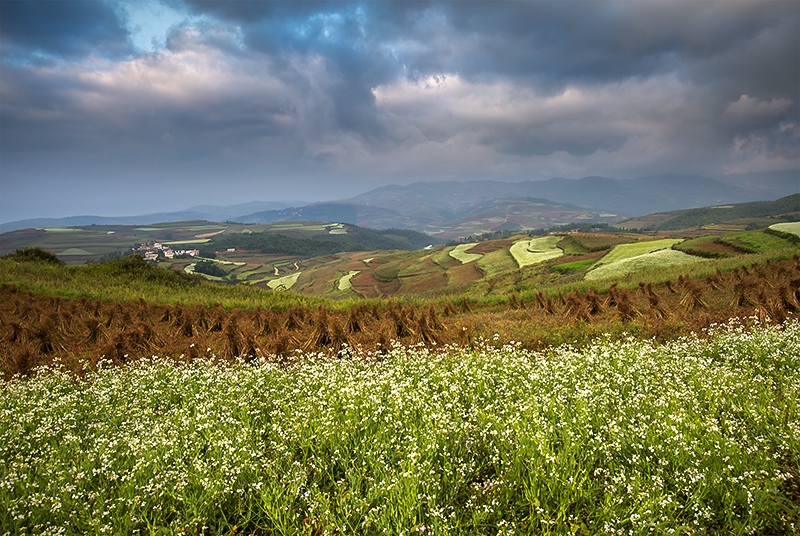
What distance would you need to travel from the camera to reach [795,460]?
391cm

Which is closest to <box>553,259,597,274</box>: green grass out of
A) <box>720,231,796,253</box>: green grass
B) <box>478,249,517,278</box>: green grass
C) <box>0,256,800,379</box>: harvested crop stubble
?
<box>478,249,517,278</box>: green grass

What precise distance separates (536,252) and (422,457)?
7241 centimetres

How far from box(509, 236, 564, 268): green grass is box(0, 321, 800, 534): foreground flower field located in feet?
184

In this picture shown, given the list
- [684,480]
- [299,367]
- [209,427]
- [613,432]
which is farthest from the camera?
[299,367]

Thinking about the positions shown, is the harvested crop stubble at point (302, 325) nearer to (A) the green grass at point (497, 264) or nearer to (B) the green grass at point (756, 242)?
(B) the green grass at point (756, 242)

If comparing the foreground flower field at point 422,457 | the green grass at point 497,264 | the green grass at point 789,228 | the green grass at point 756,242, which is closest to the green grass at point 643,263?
the green grass at point 756,242

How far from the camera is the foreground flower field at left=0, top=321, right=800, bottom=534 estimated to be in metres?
3.40

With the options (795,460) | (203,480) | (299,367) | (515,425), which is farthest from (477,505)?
(299,367)

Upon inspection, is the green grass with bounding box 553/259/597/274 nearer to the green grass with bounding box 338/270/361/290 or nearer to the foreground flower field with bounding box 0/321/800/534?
the foreground flower field with bounding box 0/321/800/534

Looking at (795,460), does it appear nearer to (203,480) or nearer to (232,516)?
(232,516)

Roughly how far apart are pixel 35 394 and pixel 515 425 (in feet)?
26.8

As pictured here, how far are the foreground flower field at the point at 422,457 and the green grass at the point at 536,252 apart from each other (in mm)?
56015

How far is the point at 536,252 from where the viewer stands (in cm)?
7150

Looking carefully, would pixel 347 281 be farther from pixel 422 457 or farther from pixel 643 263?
pixel 422 457
